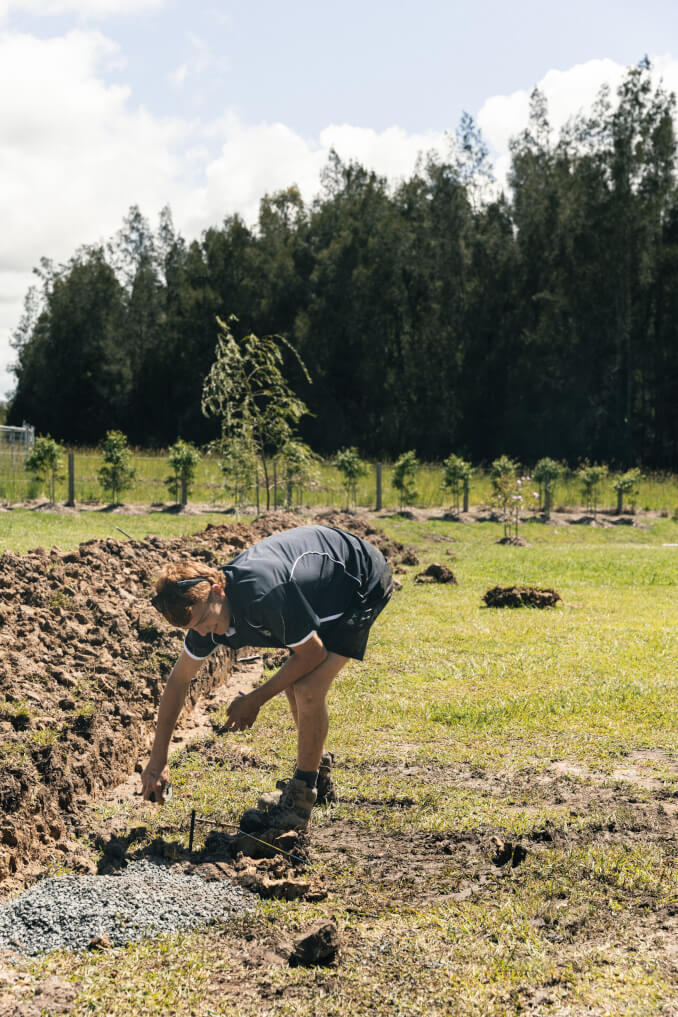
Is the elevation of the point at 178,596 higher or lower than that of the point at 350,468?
lower

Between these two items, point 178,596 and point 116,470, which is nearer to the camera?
point 178,596

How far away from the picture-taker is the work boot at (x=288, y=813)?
162 inches

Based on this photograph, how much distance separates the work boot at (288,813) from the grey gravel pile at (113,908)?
450 millimetres

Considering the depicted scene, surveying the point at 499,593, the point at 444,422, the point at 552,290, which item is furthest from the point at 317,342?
the point at 499,593

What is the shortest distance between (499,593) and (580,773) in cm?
512

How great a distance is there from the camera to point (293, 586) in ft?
12.5

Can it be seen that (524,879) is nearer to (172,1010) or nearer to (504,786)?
(504,786)

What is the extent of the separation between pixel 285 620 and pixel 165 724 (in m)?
0.77

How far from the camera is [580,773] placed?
5.02 m

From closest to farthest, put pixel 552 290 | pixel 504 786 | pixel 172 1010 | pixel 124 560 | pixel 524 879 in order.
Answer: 1. pixel 172 1010
2. pixel 524 879
3. pixel 504 786
4. pixel 124 560
5. pixel 552 290

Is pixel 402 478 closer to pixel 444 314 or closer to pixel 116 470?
pixel 116 470

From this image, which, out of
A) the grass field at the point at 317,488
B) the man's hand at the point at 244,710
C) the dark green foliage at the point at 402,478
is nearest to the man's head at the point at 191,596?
the man's hand at the point at 244,710

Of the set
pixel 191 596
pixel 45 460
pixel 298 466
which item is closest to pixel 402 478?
pixel 298 466

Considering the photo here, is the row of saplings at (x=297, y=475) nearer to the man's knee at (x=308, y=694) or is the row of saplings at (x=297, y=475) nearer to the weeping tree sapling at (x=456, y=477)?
the weeping tree sapling at (x=456, y=477)
